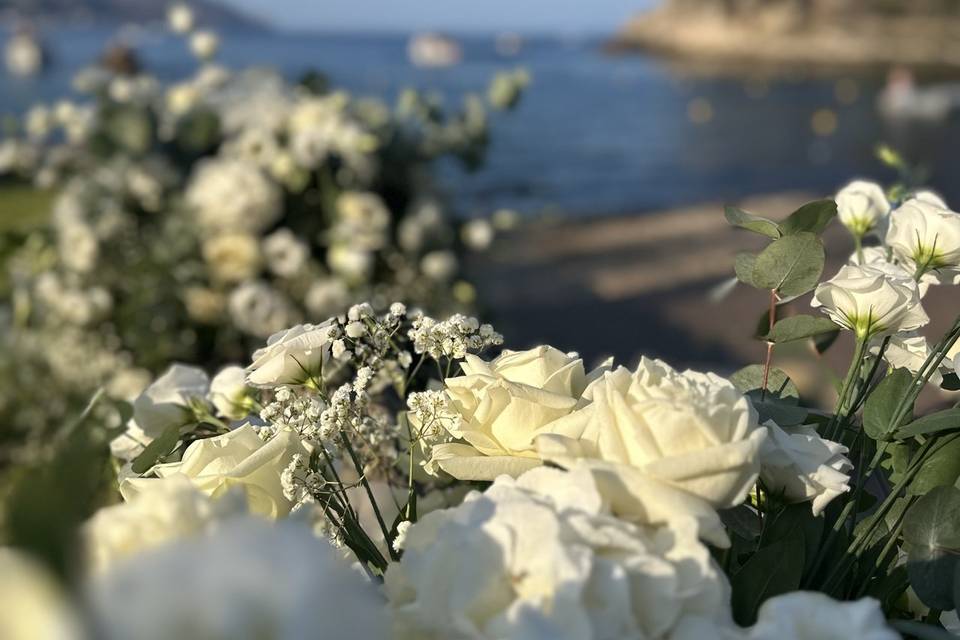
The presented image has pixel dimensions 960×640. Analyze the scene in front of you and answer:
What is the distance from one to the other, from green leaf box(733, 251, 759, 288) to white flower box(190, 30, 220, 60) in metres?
3.42

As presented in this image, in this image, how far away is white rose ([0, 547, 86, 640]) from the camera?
25 centimetres

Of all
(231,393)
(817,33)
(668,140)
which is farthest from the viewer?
(817,33)

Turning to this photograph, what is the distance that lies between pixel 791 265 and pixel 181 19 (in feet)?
11.4

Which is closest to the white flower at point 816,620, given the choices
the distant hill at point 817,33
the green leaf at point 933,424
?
the green leaf at point 933,424

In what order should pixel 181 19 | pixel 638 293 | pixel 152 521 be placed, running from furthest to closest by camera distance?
pixel 638 293
pixel 181 19
pixel 152 521

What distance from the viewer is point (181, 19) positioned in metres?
3.68

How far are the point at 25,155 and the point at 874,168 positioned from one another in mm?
14530

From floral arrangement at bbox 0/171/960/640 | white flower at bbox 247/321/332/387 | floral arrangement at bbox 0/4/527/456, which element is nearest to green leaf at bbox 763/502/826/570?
floral arrangement at bbox 0/171/960/640

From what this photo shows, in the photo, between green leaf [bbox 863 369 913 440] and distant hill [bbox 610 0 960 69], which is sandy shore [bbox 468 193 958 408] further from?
distant hill [bbox 610 0 960 69]

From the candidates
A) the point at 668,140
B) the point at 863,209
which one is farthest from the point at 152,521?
the point at 668,140

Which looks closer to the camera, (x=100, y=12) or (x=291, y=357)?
(x=291, y=357)

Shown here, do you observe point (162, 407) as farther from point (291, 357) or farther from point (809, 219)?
point (809, 219)

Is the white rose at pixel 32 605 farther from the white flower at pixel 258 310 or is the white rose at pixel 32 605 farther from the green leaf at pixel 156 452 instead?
the white flower at pixel 258 310

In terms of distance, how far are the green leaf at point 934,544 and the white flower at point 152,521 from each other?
1.33 feet
